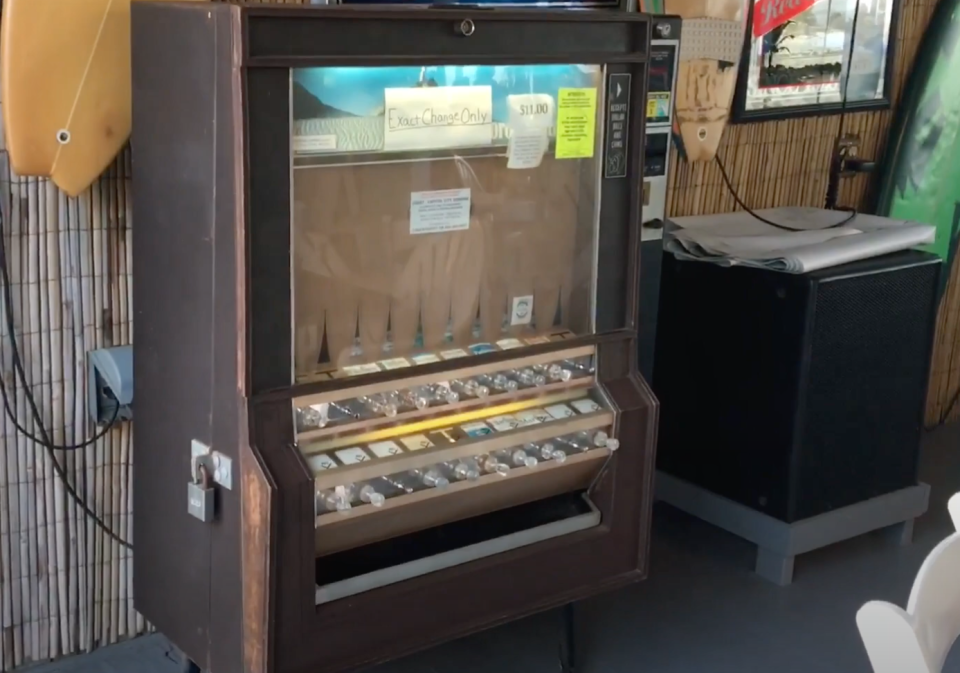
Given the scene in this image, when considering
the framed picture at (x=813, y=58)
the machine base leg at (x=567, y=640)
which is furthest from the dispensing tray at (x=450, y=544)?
the framed picture at (x=813, y=58)

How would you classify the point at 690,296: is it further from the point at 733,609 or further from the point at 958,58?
the point at 958,58

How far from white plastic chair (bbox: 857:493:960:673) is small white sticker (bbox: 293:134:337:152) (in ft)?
3.03

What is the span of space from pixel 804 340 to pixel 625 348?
660 millimetres

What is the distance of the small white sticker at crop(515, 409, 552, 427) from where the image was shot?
73.5 inches

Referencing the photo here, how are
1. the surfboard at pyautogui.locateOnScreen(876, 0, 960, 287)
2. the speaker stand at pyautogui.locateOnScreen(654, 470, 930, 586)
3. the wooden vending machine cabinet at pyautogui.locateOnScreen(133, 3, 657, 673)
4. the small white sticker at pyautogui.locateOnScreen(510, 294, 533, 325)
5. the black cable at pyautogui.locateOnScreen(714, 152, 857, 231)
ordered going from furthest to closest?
1. the surfboard at pyautogui.locateOnScreen(876, 0, 960, 287)
2. the black cable at pyautogui.locateOnScreen(714, 152, 857, 231)
3. the speaker stand at pyautogui.locateOnScreen(654, 470, 930, 586)
4. the small white sticker at pyautogui.locateOnScreen(510, 294, 533, 325)
5. the wooden vending machine cabinet at pyautogui.locateOnScreen(133, 3, 657, 673)

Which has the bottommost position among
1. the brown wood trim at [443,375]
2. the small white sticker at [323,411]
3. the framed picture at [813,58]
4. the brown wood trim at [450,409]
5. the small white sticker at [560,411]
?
the small white sticker at [560,411]

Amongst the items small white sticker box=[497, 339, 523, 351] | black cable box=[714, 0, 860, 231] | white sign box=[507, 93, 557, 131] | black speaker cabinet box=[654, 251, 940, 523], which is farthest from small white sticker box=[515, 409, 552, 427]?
black cable box=[714, 0, 860, 231]

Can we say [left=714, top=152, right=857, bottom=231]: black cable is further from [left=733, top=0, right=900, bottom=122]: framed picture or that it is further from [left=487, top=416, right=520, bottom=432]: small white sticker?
[left=487, top=416, right=520, bottom=432]: small white sticker

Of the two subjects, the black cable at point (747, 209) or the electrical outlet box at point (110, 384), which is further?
the black cable at point (747, 209)

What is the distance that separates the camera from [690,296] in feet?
8.87

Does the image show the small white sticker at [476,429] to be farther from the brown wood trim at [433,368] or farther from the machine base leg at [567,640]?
the machine base leg at [567,640]

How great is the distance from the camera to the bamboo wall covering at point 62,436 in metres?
1.93

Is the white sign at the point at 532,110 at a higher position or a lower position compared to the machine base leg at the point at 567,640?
higher

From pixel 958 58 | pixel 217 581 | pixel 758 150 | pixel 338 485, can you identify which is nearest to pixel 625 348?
pixel 338 485
